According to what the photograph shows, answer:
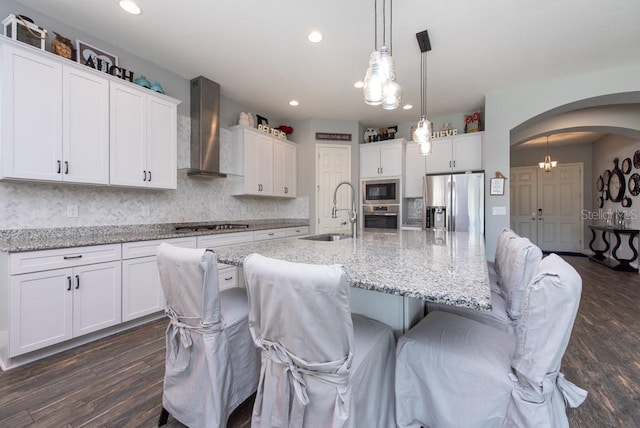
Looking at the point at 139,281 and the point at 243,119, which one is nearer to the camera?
the point at 139,281

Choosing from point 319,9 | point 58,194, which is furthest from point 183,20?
point 58,194

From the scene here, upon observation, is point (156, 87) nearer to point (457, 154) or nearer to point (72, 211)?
point (72, 211)

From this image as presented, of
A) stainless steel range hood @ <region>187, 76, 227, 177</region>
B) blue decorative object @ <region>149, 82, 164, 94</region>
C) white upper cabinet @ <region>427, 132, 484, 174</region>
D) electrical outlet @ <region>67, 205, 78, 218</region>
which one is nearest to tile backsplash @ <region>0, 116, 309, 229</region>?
electrical outlet @ <region>67, 205, 78, 218</region>

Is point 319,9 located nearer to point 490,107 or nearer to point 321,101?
point 321,101

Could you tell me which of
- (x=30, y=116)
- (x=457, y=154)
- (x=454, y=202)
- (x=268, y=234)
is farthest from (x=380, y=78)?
(x=457, y=154)

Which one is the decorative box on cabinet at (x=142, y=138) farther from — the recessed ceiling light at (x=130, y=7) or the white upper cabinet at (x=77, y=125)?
the recessed ceiling light at (x=130, y=7)

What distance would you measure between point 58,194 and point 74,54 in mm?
1269

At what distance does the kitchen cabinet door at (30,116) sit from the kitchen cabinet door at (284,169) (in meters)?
2.72

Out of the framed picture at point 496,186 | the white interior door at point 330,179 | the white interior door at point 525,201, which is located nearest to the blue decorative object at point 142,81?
the white interior door at point 330,179

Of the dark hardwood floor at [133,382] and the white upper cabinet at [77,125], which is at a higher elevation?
the white upper cabinet at [77,125]

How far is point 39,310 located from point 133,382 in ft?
3.10

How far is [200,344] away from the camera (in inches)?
48.6

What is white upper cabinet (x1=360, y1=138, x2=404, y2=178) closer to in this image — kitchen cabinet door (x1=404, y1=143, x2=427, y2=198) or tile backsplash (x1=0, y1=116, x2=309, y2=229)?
kitchen cabinet door (x1=404, y1=143, x2=427, y2=198)

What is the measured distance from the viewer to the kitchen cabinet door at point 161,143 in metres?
2.85
